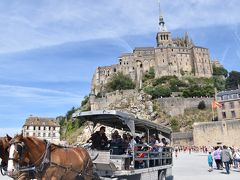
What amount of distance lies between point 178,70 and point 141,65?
1429 cm

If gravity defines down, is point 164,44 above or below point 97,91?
above

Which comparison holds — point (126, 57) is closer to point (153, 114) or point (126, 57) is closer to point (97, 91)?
point (97, 91)

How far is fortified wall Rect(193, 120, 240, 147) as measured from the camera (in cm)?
5200

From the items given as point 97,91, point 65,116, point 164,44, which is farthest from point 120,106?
point 164,44

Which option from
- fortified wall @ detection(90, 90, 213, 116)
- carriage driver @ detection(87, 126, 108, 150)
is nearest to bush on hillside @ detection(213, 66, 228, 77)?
fortified wall @ detection(90, 90, 213, 116)

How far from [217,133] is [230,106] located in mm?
9035

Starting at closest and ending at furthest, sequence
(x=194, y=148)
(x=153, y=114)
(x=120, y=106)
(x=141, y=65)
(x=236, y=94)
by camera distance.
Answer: (x=194, y=148), (x=236, y=94), (x=153, y=114), (x=120, y=106), (x=141, y=65)

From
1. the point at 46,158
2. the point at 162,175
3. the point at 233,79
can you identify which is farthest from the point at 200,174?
the point at 233,79

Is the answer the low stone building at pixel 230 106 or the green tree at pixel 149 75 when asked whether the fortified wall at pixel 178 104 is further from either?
the green tree at pixel 149 75

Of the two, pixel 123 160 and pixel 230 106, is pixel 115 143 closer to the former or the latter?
pixel 123 160

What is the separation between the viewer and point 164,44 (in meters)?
115

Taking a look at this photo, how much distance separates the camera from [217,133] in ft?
177

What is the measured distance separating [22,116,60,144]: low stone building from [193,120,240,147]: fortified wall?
4184cm

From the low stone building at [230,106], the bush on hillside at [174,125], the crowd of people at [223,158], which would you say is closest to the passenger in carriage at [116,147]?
the crowd of people at [223,158]
